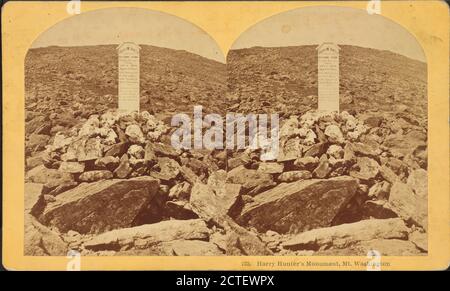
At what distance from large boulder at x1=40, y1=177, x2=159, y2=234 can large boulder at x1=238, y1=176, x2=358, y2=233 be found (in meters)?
0.76

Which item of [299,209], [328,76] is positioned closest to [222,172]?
[299,209]

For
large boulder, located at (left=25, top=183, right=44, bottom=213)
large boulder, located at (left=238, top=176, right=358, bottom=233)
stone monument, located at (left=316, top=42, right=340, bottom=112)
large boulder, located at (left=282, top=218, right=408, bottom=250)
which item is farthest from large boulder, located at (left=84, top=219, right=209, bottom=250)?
stone monument, located at (left=316, top=42, right=340, bottom=112)

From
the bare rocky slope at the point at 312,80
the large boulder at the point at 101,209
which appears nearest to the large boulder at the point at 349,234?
the bare rocky slope at the point at 312,80

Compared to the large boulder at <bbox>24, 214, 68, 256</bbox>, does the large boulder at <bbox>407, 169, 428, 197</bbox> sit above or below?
above

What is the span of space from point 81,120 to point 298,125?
62.4 inches

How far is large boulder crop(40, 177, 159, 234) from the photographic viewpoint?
3598 millimetres

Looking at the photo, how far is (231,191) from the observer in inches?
142

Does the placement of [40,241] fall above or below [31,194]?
below

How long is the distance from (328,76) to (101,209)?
1912 mm
